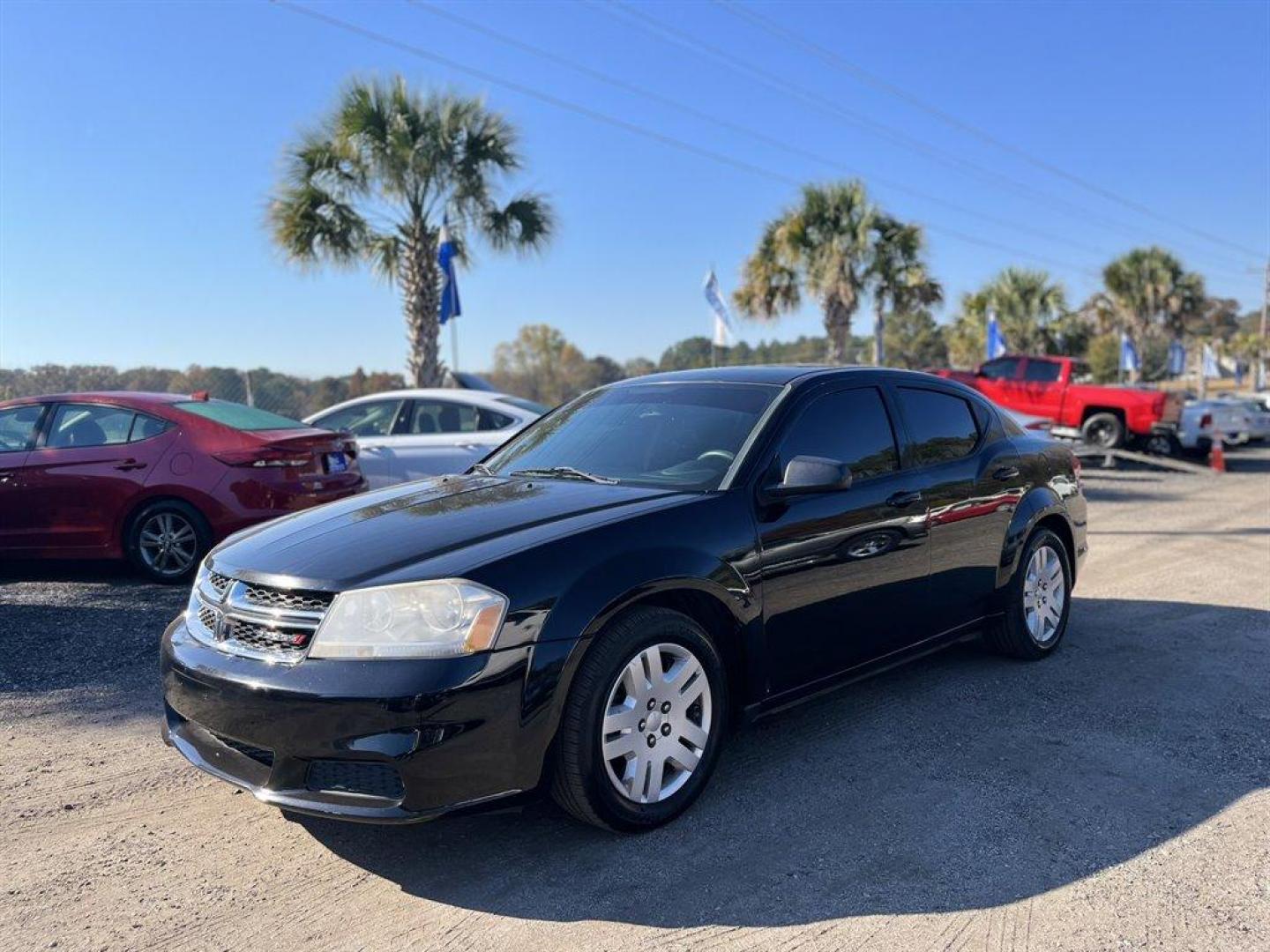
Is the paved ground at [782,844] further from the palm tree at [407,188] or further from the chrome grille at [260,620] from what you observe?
the palm tree at [407,188]

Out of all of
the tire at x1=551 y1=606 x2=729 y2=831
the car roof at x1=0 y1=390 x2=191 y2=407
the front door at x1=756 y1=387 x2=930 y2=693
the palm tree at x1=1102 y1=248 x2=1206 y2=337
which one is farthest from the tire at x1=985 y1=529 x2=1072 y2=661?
the palm tree at x1=1102 y1=248 x2=1206 y2=337

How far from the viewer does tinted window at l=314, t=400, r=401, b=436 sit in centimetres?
989

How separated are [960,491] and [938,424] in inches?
14.9

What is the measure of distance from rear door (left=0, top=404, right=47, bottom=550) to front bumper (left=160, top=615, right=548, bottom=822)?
5.47 m

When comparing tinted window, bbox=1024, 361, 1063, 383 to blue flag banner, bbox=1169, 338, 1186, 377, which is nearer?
tinted window, bbox=1024, 361, 1063, 383

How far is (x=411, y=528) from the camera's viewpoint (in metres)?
3.45

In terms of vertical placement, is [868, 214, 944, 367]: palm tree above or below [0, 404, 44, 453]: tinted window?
above

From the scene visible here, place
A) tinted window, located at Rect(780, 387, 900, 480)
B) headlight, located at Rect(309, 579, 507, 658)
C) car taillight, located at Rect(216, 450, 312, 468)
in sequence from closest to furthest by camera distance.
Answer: headlight, located at Rect(309, 579, 507, 658)
tinted window, located at Rect(780, 387, 900, 480)
car taillight, located at Rect(216, 450, 312, 468)

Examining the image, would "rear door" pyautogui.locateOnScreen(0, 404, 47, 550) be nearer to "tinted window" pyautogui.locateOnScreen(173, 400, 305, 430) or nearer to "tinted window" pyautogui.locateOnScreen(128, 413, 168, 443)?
"tinted window" pyautogui.locateOnScreen(128, 413, 168, 443)

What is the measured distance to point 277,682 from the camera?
114 inches

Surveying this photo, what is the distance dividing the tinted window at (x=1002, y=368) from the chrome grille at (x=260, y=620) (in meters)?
18.8

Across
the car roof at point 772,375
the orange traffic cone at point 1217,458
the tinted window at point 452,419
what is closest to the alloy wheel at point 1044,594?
the car roof at point 772,375

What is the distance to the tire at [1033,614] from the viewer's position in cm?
514

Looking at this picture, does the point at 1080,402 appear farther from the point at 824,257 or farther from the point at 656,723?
the point at 656,723
